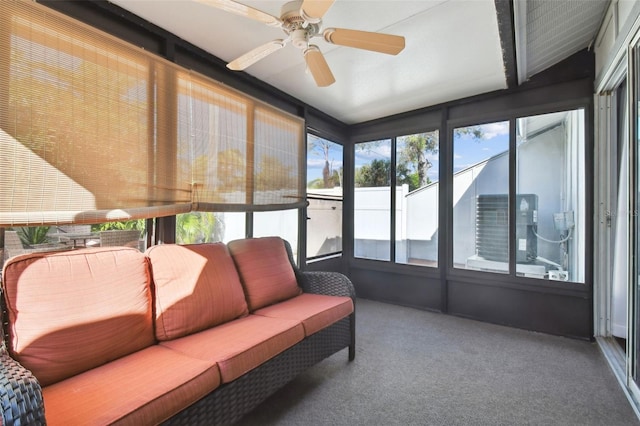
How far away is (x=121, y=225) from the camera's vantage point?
2.18 meters

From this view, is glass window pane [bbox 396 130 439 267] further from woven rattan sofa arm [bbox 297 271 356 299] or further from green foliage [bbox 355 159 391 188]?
woven rattan sofa arm [bbox 297 271 356 299]

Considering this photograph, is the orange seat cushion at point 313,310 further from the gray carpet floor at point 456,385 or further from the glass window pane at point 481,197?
the glass window pane at point 481,197

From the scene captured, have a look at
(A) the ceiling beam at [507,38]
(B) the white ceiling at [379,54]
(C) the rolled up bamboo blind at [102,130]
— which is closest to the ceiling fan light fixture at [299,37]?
(B) the white ceiling at [379,54]

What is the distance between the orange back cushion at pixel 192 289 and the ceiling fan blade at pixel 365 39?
1617 millimetres

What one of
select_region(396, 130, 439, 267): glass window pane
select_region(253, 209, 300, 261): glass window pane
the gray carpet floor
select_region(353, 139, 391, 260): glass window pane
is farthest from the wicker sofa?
select_region(353, 139, 391, 260): glass window pane

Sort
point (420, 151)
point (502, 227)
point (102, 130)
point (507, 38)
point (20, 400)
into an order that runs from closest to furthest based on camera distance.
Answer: point (20, 400)
point (102, 130)
point (507, 38)
point (502, 227)
point (420, 151)

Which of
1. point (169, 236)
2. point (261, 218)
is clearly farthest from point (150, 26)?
point (261, 218)

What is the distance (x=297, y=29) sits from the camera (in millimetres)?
1746

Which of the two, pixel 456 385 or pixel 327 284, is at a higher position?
pixel 327 284

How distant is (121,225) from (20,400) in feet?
4.58

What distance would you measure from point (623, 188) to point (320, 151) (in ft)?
10.2

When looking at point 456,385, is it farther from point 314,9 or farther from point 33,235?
point 33,235

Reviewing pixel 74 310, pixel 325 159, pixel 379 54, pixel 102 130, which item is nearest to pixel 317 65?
pixel 379 54

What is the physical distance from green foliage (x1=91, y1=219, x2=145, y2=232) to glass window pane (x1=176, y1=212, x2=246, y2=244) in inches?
11.1
